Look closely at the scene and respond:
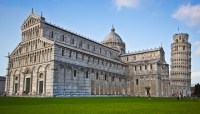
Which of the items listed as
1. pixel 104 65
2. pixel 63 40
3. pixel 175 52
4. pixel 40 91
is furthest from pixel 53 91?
pixel 175 52

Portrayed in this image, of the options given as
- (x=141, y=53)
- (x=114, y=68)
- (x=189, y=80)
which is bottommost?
(x=189, y=80)

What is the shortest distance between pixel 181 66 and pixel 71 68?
193 feet

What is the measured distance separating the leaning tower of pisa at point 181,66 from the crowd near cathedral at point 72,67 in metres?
27.1

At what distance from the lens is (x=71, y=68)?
3850 cm

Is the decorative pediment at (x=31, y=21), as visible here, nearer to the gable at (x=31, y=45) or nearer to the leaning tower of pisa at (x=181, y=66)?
the gable at (x=31, y=45)

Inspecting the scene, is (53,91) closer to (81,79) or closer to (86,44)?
(81,79)

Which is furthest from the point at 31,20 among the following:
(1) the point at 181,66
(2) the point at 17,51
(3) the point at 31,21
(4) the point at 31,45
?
(1) the point at 181,66

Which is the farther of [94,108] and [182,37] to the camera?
[182,37]

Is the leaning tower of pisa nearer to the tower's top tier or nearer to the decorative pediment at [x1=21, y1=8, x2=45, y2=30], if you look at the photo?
the tower's top tier

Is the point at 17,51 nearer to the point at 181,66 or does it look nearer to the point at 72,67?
the point at 72,67

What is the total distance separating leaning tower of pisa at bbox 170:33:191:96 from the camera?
79.5 metres

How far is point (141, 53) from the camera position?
197 feet

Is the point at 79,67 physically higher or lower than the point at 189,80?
higher

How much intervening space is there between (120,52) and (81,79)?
1157 inches
